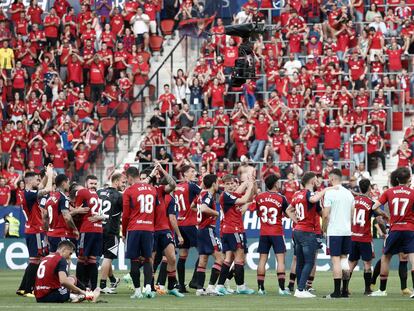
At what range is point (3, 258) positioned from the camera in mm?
37094

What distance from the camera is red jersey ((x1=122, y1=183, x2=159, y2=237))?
955 inches

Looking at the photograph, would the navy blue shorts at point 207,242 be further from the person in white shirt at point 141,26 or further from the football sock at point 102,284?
the person in white shirt at point 141,26

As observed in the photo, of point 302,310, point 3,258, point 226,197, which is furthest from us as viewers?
point 3,258

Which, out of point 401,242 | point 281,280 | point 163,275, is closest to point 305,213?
point 281,280

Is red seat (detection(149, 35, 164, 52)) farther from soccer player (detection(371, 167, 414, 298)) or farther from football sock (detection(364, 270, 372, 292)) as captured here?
soccer player (detection(371, 167, 414, 298))

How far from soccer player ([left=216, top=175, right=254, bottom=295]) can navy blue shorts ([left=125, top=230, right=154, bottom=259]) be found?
7.43 ft

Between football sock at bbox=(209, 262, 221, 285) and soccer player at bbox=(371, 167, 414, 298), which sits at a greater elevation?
soccer player at bbox=(371, 167, 414, 298)

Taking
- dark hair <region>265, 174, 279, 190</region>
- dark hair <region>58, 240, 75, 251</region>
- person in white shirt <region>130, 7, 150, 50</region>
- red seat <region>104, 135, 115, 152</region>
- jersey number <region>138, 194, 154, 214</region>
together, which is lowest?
dark hair <region>58, 240, 75, 251</region>

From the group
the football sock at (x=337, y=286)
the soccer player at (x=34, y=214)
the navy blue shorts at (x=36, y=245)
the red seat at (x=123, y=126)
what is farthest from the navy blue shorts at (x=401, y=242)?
the red seat at (x=123, y=126)

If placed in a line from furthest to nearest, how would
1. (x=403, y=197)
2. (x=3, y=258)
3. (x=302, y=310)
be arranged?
A: (x=3, y=258), (x=403, y=197), (x=302, y=310)

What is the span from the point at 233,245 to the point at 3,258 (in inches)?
496

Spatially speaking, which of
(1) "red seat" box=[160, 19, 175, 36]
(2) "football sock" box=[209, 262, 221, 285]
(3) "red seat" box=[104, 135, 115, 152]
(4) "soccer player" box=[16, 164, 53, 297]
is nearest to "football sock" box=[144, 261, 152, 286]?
(2) "football sock" box=[209, 262, 221, 285]

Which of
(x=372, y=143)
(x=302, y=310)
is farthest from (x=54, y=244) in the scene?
(x=372, y=143)

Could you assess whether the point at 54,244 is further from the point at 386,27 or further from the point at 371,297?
the point at 386,27
